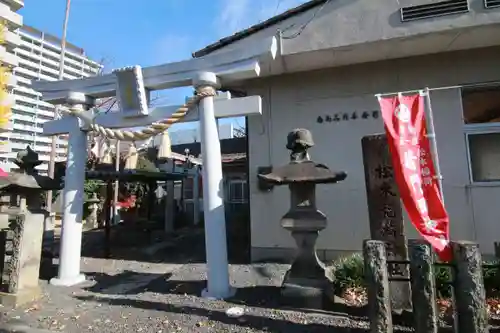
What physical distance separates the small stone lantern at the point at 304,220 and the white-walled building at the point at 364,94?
2.33 metres

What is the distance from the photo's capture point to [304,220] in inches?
220

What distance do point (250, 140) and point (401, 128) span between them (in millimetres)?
4382

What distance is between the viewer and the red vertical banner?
450 cm

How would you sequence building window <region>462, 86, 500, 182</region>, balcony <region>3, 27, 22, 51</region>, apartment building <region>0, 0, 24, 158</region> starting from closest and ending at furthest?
building window <region>462, 86, 500, 182</region>, apartment building <region>0, 0, 24, 158</region>, balcony <region>3, 27, 22, 51</region>

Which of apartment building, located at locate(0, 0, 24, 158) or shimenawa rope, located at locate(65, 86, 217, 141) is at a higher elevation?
apartment building, located at locate(0, 0, 24, 158)

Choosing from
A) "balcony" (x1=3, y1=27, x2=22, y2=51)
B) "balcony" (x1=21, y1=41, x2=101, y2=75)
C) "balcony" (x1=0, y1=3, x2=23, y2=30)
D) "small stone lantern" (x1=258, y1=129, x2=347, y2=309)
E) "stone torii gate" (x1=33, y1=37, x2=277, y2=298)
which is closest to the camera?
"small stone lantern" (x1=258, y1=129, x2=347, y2=309)

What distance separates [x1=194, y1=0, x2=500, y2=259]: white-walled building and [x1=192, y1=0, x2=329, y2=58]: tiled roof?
0.09 feet

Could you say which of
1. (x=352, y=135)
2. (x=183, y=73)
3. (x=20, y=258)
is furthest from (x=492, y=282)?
(x=20, y=258)

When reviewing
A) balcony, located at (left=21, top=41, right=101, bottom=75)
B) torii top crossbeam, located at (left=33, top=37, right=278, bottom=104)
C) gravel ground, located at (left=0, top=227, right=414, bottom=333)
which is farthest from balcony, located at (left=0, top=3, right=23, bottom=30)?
gravel ground, located at (left=0, top=227, right=414, bottom=333)

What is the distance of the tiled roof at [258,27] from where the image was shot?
793cm

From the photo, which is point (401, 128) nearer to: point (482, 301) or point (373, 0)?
point (482, 301)

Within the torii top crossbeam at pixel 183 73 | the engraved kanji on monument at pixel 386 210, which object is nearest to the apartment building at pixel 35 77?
the torii top crossbeam at pixel 183 73

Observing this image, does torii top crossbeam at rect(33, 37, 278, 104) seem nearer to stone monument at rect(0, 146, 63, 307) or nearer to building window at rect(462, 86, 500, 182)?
stone monument at rect(0, 146, 63, 307)

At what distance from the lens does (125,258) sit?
33.7 feet
